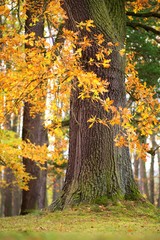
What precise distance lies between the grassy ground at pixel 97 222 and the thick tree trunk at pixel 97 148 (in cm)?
41

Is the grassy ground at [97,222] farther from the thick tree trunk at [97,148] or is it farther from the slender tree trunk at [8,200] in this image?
the slender tree trunk at [8,200]

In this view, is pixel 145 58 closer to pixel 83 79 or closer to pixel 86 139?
pixel 86 139

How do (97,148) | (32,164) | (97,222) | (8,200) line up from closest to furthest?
(97,222) → (97,148) → (32,164) → (8,200)

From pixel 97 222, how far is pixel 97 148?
6.30 ft

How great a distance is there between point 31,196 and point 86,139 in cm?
713

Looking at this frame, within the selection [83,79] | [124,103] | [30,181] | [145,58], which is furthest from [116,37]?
[30,181]

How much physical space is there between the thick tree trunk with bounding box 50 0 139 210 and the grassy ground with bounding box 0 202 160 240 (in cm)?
41

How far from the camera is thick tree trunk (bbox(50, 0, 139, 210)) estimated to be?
27.6 ft

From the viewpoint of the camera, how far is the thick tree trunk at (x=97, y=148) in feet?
27.6

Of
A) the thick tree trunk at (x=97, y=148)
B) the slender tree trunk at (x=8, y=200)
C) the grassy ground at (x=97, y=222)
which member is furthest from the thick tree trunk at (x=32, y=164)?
the slender tree trunk at (x=8, y=200)

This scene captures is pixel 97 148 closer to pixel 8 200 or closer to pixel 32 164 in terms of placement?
pixel 32 164

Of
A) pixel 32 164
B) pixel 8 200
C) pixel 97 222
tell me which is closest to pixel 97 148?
pixel 97 222

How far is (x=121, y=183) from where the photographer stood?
28.1 ft

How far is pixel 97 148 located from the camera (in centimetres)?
849
